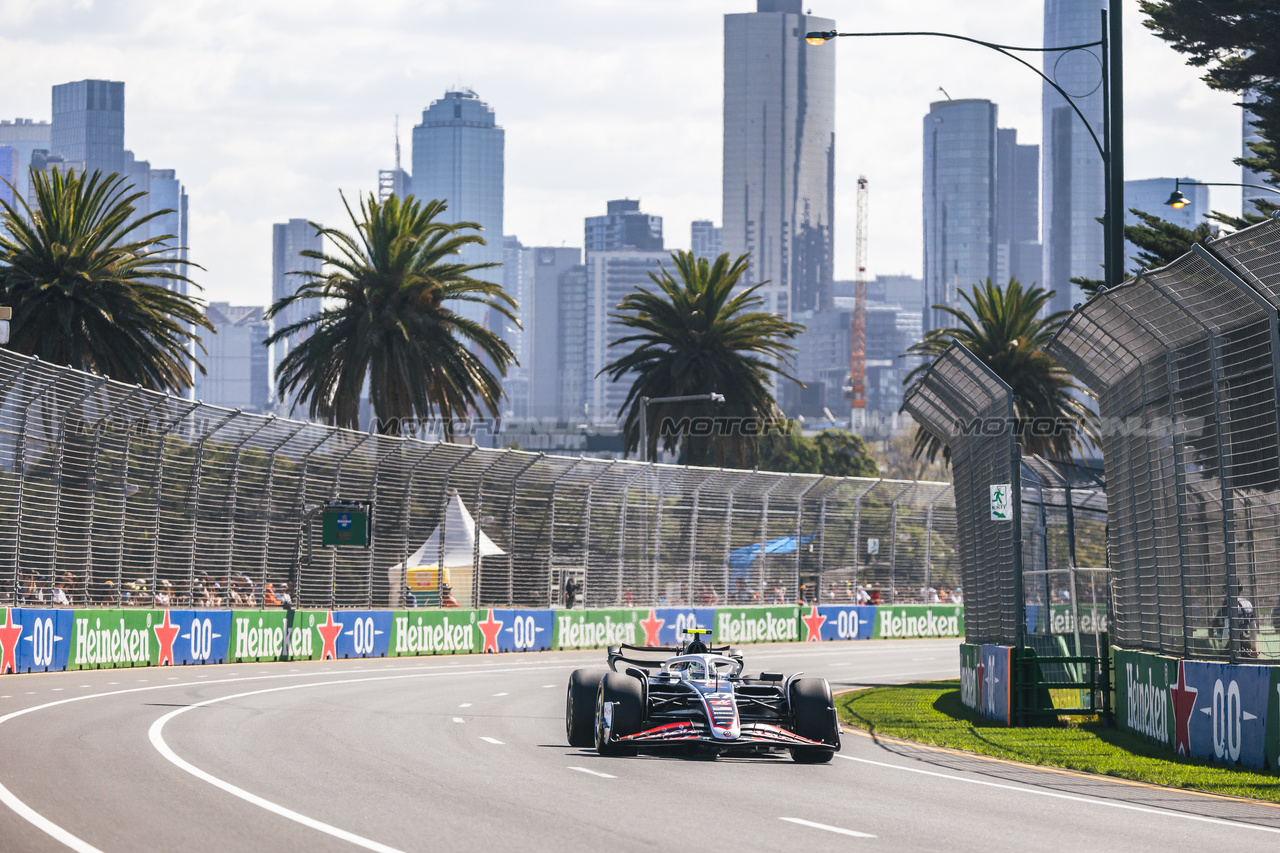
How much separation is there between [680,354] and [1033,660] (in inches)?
1184

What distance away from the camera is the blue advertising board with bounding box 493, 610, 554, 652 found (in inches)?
1505

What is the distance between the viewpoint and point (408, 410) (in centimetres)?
4106

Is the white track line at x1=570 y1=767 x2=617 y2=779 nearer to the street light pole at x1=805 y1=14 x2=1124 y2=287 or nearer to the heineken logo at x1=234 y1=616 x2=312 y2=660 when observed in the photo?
the street light pole at x1=805 y1=14 x2=1124 y2=287

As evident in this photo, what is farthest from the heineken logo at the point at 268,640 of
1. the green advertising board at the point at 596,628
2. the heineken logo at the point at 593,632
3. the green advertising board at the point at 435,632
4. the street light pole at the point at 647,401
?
the street light pole at the point at 647,401

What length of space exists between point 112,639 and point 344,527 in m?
6.20

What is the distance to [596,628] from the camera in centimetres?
4066

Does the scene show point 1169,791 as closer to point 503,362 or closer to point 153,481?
point 153,481

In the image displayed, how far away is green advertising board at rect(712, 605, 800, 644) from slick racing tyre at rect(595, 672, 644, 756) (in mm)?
27602

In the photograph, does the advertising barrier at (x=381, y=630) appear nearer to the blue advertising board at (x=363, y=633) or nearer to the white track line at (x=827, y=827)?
the blue advertising board at (x=363, y=633)

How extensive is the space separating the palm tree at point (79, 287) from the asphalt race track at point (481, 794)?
17064 millimetres

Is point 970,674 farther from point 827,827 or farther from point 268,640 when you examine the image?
point 268,640

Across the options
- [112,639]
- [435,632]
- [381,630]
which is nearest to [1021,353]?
[435,632]

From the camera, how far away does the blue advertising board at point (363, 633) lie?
111 ft

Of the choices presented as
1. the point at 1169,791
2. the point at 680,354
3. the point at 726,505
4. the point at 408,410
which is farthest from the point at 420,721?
the point at 680,354
